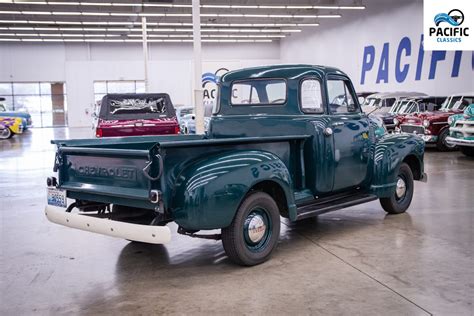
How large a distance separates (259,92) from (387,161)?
181cm

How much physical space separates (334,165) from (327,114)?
0.58 m

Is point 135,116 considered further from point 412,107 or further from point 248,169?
point 412,107

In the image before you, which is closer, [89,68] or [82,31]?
[82,31]

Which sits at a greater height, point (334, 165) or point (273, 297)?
point (334, 165)

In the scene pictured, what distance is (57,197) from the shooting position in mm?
4828

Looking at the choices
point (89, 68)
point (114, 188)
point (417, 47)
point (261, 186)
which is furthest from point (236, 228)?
point (89, 68)

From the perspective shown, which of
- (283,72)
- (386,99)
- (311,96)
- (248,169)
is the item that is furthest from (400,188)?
(386,99)

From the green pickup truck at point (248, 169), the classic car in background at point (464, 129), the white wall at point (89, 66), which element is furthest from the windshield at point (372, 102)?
the white wall at point (89, 66)

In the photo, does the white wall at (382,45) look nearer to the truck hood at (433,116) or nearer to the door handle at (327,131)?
the truck hood at (433,116)

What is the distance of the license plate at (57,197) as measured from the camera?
4789mm

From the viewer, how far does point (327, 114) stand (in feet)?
18.4

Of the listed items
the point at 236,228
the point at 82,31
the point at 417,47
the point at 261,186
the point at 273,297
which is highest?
the point at 82,31

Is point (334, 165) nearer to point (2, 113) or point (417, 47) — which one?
point (417, 47)

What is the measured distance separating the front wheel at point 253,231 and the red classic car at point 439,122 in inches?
433
